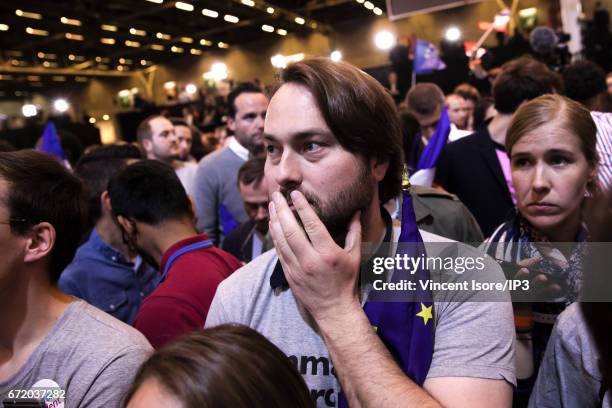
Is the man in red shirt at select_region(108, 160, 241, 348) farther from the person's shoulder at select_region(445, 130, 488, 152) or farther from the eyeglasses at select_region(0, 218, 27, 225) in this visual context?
the person's shoulder at select_region(445, 130, 488, 152)

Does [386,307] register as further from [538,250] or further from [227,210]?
[227,210]

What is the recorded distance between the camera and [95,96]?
66.5 ft

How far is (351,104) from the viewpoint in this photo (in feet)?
4.04

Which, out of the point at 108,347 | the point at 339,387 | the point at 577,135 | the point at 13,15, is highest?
the point at 13,15

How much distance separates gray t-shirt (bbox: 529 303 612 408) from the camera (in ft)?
3.51

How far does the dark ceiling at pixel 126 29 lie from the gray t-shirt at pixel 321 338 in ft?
28.5

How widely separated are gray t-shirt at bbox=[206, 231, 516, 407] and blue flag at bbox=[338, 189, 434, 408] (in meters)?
0.03

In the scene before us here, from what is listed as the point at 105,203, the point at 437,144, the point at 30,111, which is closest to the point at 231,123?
the point at 105,203

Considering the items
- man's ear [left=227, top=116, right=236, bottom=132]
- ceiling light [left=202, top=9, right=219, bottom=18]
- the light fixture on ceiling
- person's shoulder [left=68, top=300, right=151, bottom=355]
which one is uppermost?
the light fixture on ceiling

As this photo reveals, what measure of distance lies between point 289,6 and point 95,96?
12.4 metres

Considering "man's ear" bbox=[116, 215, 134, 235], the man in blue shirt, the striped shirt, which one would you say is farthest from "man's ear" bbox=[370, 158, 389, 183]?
the man in blue shirt

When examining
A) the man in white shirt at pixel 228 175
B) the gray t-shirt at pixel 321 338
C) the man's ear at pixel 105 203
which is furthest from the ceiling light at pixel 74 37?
the gray t-shirt at pixel 321 338

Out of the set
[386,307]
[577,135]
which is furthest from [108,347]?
[577,135]

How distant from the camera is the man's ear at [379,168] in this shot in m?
1.31
